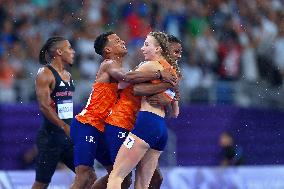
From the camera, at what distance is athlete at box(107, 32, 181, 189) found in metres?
9.66

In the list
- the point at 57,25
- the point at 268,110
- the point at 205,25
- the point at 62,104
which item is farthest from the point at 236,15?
the point at 62,104

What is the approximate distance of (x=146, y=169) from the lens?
9.94 meters

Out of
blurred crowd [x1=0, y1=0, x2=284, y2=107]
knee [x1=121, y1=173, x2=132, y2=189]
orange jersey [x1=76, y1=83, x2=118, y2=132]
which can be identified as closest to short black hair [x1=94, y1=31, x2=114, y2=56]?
orange jersey [x1=76, y1=83, x2=118, y2=132]

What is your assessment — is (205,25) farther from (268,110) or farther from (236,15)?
(268,110)

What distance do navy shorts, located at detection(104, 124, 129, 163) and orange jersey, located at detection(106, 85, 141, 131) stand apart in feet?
0.15

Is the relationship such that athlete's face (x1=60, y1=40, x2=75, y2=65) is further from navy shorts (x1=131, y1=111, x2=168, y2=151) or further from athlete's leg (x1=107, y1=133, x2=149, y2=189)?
athlete's leg (x1=107, y1=133, x2=149, y2=189)

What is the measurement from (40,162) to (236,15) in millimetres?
8075

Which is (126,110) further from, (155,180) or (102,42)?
(155,180)

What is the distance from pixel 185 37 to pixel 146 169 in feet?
→ 25.3

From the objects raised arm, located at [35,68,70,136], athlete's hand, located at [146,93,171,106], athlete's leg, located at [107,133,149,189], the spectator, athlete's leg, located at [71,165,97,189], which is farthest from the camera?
the spectator

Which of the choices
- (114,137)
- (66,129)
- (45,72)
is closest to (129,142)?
(114,137)

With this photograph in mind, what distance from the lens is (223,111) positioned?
54.2 ft

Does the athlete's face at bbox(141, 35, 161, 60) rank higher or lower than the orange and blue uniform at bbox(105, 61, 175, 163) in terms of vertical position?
higher

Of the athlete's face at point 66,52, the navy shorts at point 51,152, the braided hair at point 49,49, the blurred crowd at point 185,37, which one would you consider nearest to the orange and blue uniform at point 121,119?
the navy shorts at point 51,152
